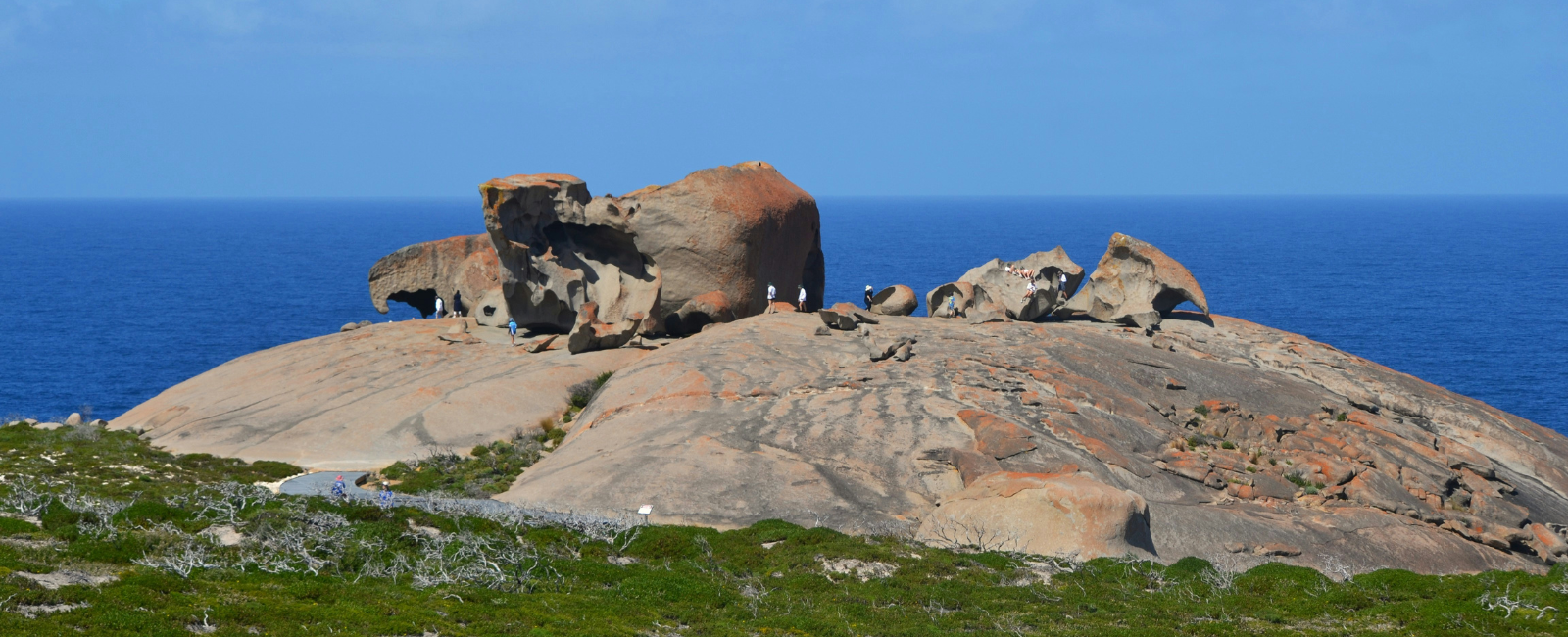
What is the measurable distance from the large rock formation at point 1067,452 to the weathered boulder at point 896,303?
776cm

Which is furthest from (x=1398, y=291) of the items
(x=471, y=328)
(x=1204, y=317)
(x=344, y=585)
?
(x=344, y=585)

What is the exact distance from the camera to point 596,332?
4553 cm

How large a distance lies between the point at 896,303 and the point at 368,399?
23774mm

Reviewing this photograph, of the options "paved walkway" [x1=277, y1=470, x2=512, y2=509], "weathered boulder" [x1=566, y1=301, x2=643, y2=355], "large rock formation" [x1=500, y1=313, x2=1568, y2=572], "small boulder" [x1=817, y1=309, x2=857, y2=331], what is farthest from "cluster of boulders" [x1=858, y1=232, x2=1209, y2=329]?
"paved walkway" [x1=277, y1=470, x2=512, y2=509]

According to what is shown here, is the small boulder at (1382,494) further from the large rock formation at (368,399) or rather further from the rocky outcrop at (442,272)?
the rocky outcrop at (442,272)

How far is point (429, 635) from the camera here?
18.2m

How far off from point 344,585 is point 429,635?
321 cm

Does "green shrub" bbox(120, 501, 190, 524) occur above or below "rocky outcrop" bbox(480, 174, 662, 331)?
below

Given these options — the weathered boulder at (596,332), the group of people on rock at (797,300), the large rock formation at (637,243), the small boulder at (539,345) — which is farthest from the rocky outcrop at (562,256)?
the group of people on rock at (797,300)

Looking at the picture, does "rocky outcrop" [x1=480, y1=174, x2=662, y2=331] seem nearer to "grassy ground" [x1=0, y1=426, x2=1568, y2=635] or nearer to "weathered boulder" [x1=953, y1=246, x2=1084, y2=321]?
"weathered boulder" [x1=953, y1=246, x2=1084, y2=321]

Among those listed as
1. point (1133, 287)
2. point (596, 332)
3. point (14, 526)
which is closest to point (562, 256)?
point (596, 332)

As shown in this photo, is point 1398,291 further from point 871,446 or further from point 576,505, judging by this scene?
point 576,505

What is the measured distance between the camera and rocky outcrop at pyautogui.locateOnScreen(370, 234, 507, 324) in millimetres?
54781

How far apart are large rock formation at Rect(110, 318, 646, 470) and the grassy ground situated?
914cm
